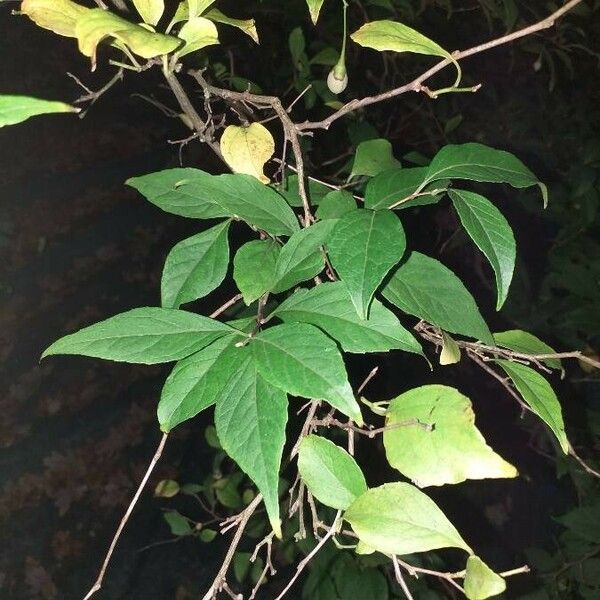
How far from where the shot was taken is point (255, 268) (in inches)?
16.9

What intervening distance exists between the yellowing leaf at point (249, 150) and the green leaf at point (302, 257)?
85 millimetres

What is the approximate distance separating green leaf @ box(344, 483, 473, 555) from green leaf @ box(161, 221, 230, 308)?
204mm

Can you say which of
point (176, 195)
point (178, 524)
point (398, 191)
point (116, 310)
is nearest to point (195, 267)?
point (176, 195)

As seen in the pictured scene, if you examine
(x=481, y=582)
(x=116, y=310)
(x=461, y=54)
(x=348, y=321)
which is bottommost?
(x=116, y=310)

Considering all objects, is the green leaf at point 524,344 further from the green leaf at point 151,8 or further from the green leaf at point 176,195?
the green leaf at point 151,8

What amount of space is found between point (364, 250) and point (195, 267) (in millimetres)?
Result: 176

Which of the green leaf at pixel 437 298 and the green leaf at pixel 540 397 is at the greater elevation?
the green leaf at pixel 437 298

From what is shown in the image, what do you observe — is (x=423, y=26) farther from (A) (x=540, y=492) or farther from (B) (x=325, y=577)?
(A) (x=540, y=492)

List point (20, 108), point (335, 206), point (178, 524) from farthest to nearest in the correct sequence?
point (178, 524) < point (335, 206) < point (20, 108)

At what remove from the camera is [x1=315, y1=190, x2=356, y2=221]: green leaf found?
0.45m

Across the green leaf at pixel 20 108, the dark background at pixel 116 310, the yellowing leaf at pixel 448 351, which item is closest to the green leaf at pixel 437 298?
the yellowing leaf at pixel 448 351

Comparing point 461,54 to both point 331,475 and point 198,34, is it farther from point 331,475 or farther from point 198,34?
point 331,475

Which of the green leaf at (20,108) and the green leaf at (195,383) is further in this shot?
the green leaf at (195,383)

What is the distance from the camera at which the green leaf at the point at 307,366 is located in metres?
0.33
